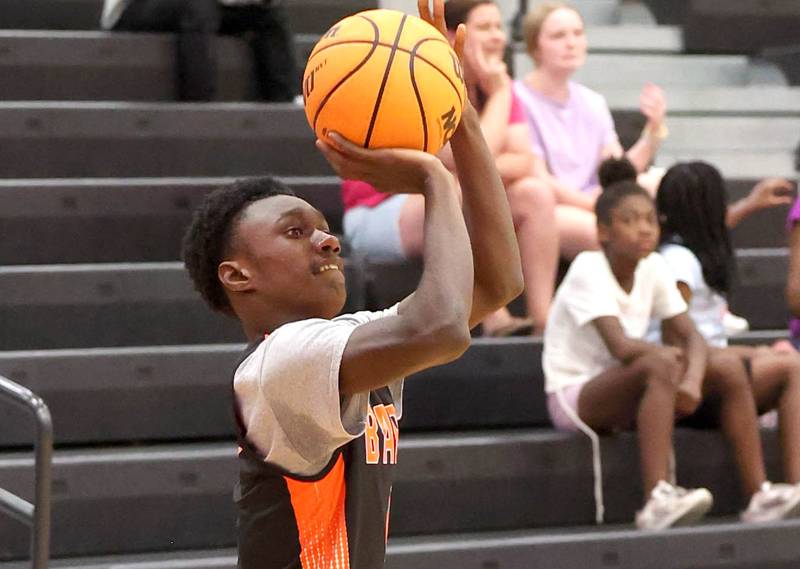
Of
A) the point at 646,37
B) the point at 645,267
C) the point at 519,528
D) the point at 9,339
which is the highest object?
the point at 646,37

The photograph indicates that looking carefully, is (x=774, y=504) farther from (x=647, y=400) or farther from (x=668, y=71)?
(x=668, y=71)

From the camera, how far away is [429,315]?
2.06m

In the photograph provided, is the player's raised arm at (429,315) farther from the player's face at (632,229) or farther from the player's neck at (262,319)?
the player's face at (632,229)

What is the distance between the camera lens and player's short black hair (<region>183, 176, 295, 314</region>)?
93.0 inches

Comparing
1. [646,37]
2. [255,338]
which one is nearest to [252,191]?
[255,338]

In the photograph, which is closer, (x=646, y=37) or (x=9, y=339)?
(x=9, y=339)

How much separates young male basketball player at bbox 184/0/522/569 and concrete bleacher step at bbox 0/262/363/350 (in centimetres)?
230

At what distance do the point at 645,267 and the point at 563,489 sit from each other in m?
0.74

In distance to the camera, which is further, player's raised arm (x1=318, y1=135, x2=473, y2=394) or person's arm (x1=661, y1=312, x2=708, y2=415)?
person's arm (x1=661, y1=312, x2=708, y2=415)

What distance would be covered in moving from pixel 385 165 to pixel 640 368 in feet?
7.57

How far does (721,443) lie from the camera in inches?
185

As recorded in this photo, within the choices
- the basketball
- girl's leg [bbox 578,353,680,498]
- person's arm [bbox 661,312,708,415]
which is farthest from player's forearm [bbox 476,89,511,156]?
the basketball

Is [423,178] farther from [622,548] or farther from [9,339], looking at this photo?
[9,339]

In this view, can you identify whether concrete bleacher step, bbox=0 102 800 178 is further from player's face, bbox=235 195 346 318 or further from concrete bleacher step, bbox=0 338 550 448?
player's face, bbox=235 195 346 318
